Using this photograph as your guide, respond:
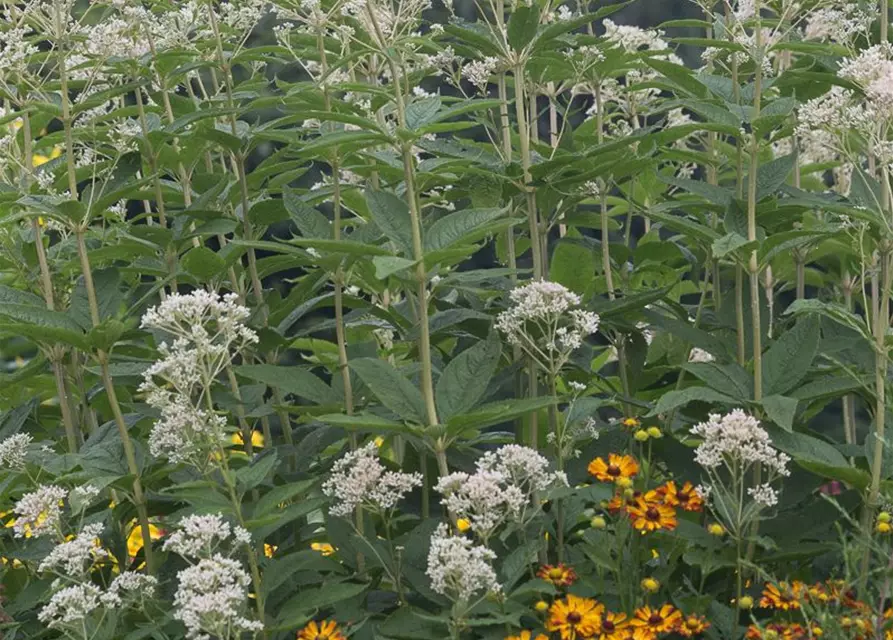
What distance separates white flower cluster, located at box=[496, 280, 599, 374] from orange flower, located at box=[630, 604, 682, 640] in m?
0.58

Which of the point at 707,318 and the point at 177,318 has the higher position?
the point at 177,318

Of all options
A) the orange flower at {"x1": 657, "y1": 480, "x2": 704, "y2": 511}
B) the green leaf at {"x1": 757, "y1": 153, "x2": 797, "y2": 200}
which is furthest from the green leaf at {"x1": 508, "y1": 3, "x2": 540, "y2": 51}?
the orange flower at {"x1": 657, "y1": 480, "x2": 704, "y2": 511}

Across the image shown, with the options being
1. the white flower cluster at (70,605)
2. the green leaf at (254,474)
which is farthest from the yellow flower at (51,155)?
the white flower cluster at (70,605)

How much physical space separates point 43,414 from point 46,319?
3.29 feet

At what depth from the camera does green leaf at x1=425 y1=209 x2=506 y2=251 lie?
2.89m

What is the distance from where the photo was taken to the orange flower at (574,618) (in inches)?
113

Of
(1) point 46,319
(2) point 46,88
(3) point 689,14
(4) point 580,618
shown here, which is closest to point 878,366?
(4) point 580,618

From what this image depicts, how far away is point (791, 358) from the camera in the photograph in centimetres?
316

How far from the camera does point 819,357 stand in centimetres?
354

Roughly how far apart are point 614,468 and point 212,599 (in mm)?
1017

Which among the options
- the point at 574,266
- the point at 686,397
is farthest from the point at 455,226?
the point at 574,266

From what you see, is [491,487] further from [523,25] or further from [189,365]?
[523,25]

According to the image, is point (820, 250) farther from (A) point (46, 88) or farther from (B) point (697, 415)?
(A) point (46, 88)

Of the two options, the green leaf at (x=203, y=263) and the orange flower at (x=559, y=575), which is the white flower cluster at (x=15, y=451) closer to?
the green leaf at (x=203, y=263)
